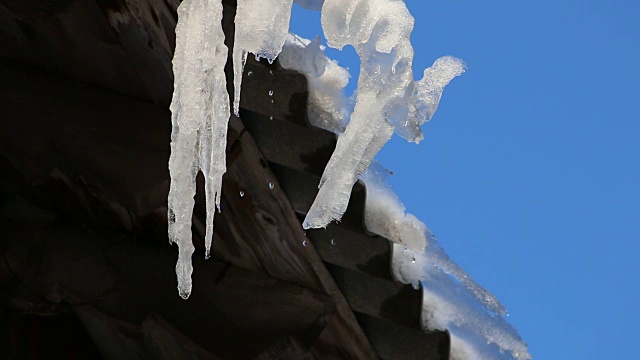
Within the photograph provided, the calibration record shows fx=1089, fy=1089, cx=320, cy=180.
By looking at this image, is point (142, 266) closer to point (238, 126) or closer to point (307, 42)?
point (238, 126)

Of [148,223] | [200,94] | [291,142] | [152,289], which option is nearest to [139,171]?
[148,223]

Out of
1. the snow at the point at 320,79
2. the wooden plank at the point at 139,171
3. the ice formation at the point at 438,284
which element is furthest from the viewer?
the wooden plank at the point at 139,171

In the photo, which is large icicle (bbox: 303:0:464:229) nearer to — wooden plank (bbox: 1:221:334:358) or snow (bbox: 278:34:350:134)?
snow (bbox: 278:34:350:134)

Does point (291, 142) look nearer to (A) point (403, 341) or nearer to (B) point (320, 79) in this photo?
(B) point (320, 79)

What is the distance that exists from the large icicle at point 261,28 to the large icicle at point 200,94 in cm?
10

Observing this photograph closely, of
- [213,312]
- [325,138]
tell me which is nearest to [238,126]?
[325,138]

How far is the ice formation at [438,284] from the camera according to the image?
3590 millimetres

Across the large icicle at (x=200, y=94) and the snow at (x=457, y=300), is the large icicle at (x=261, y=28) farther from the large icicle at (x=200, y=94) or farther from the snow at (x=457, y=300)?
the snow at (x=457, y=300)

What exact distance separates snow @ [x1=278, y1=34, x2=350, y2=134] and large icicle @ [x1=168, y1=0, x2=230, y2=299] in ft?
2.42

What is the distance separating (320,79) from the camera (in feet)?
10.9

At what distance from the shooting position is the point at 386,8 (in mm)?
2336

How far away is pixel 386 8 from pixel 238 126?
1.51 metres

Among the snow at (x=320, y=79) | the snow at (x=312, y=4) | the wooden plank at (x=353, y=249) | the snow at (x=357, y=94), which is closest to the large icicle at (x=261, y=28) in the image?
the snow at (x=357, y=94)

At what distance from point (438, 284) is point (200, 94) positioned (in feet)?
4.96
